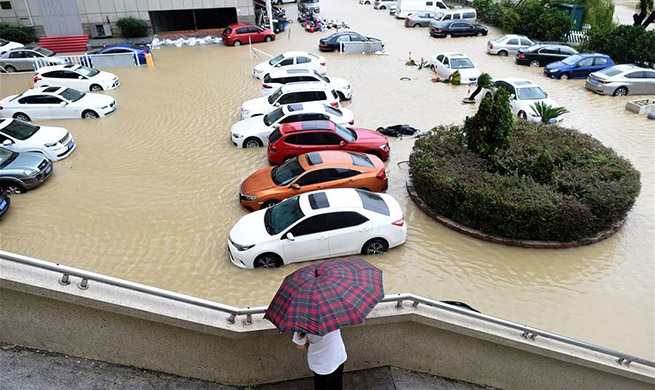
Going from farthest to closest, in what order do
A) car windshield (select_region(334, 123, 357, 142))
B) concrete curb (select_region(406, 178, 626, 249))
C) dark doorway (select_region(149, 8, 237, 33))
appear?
dark doorway (select_region(149, 8, 237, 33)) < car windshield (select_region(334, 123, 357, 142)) < concrete curb (select_region(406, 178, 626, 249))

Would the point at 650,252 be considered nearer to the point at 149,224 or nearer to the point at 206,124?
the point at 149,224

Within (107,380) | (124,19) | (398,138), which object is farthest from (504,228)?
(124,19)

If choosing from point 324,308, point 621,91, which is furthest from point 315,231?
point 621,91

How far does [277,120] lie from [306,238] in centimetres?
663

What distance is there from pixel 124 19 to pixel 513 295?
30.9 m

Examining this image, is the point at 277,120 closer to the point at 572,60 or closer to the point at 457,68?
the point at 457,68

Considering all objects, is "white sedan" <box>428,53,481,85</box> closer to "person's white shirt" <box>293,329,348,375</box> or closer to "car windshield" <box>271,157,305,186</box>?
"car windshield" <box>271,157,305,186</box>

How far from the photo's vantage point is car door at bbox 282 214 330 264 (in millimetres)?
9156

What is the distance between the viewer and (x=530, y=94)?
1742 centimetres

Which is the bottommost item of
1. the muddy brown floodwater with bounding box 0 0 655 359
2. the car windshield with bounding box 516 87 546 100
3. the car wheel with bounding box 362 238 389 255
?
the muddy brown floodwater with bounding box 0 0 655 359

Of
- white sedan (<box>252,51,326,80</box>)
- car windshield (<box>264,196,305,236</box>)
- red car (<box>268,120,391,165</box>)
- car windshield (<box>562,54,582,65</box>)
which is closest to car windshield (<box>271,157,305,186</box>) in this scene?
car windshield (<box>264,196,305,236</box>)

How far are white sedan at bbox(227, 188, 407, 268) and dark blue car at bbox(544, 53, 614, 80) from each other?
17.5 metres

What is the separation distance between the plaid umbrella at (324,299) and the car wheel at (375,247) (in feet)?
12.6

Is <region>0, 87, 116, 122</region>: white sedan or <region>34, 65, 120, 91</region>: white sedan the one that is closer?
<region>0, 87, 116, 122</region>: white sedan
